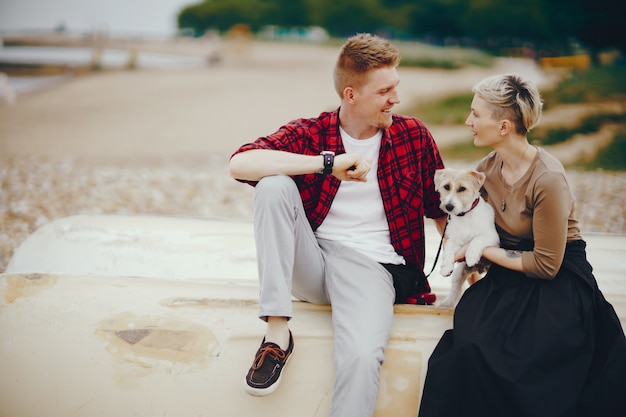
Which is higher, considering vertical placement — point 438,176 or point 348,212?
point 438,176

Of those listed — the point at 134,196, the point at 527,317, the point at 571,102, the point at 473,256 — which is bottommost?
the point at 134,196

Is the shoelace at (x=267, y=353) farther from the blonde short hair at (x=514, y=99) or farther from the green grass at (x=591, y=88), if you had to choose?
the green grass at (x=591, y=88)

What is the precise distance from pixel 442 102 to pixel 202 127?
22.7ft

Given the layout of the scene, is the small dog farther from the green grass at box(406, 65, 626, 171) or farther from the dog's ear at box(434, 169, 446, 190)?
the green grass at box(406, 65, 626, 171)

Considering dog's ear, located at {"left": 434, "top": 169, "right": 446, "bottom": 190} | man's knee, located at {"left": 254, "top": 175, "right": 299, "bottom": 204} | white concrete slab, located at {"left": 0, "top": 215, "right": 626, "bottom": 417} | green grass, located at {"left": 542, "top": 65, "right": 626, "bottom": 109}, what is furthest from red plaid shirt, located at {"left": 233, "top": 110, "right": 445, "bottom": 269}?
green grass, located at {"left": 542, "top": 65, "right": 626, "bottom": 109}

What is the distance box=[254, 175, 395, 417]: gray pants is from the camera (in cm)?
213

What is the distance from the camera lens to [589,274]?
2.26m

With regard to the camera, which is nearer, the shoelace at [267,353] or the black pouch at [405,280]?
the shoelace at [267,353]

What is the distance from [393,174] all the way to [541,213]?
0.67m

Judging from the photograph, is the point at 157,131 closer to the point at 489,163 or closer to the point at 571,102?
the point at 571,102

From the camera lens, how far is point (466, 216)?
2.43 meters

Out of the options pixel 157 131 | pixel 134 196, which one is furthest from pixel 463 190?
pixel 157 131

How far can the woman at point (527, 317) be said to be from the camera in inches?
81.6

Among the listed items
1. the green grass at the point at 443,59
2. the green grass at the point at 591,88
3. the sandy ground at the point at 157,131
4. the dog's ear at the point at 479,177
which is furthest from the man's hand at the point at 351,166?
the green grass at the point at 443,59
